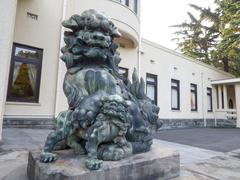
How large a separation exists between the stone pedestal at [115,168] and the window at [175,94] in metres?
9.49

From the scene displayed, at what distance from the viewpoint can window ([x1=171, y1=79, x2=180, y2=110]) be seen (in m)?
11.0

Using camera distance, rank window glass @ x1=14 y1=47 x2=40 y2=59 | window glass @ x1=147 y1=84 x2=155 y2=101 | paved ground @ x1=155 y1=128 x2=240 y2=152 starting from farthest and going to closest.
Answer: window glass @ x1=147 y1=84 x2=155 y2=101 → window glass @ x1=14 y1=47 x2=40 y2=59 → paved ground @ x1=155 y1=128 x2=240 y2=152

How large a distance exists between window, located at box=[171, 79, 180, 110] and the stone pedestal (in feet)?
31.1

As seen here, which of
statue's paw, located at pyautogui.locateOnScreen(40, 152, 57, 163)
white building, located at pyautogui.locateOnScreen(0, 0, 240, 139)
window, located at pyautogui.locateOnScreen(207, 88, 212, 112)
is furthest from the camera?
window, located at pyautogui.locateOnScreen(207, 88, 212, 112)

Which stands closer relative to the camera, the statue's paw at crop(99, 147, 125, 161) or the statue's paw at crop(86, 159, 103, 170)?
the statue's paw at crop(86, 159, 103, 170)

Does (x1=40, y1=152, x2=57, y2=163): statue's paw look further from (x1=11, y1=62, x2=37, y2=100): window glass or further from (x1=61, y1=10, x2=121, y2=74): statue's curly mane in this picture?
(x1=11, y1=62, x2=37, y2=100): window glass

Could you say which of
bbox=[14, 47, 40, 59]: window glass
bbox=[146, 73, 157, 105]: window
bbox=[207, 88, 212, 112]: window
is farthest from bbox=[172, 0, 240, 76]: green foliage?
bbox=[14, 47, 40, 59]: window glass

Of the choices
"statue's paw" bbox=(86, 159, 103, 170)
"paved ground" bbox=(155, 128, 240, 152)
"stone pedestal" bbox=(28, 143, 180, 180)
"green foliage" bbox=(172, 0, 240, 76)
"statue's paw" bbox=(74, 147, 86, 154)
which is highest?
"green foliage" bbox=(172, 0, 240, 76)

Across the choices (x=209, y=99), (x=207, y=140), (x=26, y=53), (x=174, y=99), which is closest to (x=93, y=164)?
(x=26, y=53)

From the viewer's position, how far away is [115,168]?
4.42ft

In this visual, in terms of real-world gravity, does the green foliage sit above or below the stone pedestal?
above

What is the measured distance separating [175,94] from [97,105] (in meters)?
10.3

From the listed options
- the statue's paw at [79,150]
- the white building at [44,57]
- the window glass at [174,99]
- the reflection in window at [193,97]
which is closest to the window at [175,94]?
the window glass at [174,99]

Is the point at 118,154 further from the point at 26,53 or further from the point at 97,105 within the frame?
the point at 26,53
